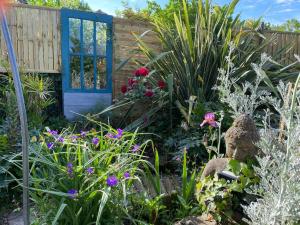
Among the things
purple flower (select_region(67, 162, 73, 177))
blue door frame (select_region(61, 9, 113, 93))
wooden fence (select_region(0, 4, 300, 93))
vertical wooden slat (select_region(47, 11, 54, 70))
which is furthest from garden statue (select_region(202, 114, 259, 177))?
vertical wooden slat (select_region(47, 11, 54, 70))

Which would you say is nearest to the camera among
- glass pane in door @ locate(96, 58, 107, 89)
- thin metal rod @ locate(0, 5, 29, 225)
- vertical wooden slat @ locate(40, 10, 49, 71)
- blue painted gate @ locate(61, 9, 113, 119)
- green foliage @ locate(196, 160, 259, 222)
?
thin metal rod @ locate(0, 5, 29, 225)

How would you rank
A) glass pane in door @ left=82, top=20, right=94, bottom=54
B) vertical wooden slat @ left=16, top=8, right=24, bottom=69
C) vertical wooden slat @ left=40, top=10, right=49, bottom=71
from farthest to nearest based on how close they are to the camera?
glass pane in door @ left=82, top=20, right=94, bottom=54 → vertical wooden slat @ left=40, top=10, right=49, bottom=71 → vertical wooden slat @ left=16, top=8, right=24, bottom=69

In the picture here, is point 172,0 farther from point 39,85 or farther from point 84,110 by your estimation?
point 39,85

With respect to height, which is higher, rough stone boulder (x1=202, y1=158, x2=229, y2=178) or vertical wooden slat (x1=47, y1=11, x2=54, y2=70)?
vertical wooden slat (x1=47, y1=11, x2=54, y2=70)

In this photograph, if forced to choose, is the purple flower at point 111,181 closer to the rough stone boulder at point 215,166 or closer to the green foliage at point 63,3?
the rough stone boulder at point 215,166

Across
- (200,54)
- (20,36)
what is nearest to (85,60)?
(20,36)

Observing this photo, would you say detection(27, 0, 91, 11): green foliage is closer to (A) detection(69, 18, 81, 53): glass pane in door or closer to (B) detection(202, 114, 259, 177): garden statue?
(A) detection(69, 18, 81, 53): glass pane in door

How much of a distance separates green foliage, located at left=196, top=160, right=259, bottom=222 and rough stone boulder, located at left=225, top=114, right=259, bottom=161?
0.28ft

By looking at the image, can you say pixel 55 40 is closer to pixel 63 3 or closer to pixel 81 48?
pixel 81 48

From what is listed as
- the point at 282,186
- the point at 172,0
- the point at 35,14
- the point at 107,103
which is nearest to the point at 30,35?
the point at 35,14

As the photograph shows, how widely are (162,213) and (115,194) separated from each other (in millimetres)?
373

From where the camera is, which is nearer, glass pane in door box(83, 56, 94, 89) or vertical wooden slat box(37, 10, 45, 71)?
vertical wooden slat box(37, 10, 45, 71)

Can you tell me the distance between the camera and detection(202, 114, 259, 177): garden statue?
1729mm

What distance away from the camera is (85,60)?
417 cm
